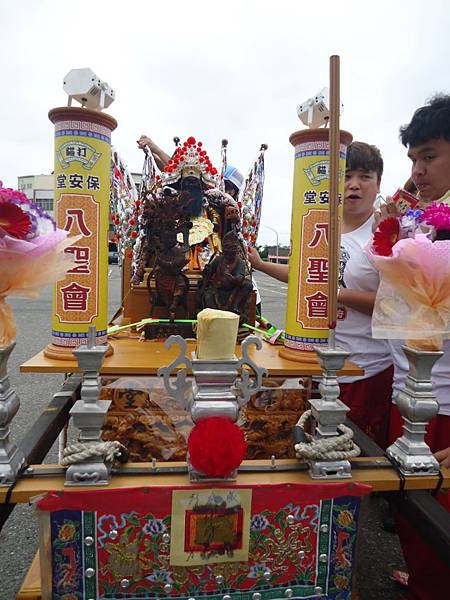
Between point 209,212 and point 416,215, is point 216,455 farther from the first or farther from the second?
point 209,212

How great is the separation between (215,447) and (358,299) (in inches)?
45.3

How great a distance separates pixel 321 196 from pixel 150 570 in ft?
4.32

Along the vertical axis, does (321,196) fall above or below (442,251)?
above

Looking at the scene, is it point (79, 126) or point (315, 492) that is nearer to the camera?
point (315, 492)

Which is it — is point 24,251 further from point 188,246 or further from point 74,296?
point 188,246

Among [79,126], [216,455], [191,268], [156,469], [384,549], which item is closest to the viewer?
[216,455]

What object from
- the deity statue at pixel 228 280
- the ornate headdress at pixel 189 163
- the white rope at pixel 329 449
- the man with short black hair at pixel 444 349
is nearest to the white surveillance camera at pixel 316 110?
the man with short black hair at pixel 444 349

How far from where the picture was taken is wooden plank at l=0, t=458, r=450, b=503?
1071mm

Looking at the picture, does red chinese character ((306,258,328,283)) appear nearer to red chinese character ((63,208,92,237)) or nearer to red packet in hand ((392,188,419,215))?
red packet in hand ((392,188,419,215))

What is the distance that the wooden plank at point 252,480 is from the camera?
1.07m

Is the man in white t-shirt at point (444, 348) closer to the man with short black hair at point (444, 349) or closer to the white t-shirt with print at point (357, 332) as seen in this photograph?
the man with short black hair at point (444, 349)

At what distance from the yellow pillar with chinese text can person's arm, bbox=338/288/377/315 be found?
1.06 m

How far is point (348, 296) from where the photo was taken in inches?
76.6

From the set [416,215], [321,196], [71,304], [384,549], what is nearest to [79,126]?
[71,304]
